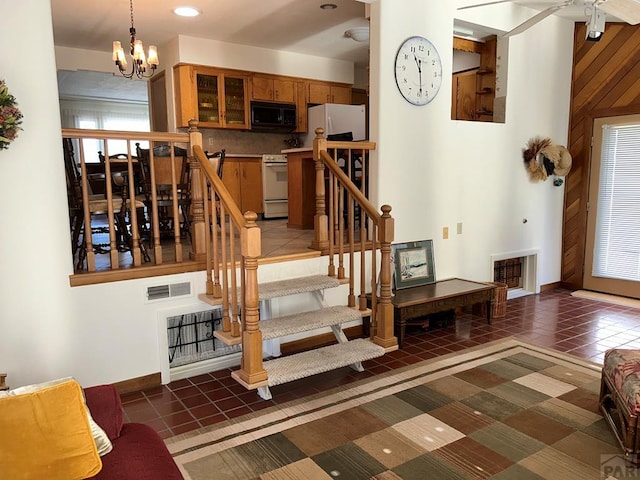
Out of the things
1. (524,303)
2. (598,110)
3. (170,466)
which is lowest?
(524,303)

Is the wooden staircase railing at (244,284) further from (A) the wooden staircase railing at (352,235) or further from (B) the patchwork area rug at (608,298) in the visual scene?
(B) the patchwork area rug at (608,298)

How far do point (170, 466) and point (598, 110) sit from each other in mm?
5666

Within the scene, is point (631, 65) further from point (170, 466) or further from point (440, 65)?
point (170, 466)

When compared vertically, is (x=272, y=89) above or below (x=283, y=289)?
above

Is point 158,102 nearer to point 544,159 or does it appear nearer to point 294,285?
point 294,285

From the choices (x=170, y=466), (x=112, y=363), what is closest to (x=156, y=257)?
(x=112, y=363)

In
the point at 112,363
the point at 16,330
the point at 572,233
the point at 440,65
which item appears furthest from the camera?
the point at 572,233

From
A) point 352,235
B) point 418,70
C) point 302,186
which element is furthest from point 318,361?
point 418,70

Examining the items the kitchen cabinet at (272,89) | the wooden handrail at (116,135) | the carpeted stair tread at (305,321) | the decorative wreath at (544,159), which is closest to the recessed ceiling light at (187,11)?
the kitchen cabinet at (272,89)

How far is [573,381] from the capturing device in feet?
10.2

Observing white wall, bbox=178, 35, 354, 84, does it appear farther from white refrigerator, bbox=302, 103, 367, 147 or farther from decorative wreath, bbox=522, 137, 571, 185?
decorative wreath, bbox=522, 137, 571, 185

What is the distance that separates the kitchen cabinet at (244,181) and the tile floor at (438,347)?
3299 mm

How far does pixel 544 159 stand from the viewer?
528cm

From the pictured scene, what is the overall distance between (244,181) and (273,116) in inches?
43.6
